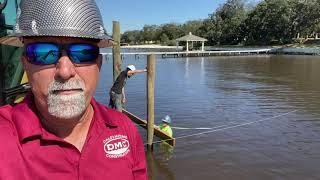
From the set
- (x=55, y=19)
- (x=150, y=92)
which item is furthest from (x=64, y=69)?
(x=150, y=92)

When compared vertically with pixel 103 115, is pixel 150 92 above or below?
below

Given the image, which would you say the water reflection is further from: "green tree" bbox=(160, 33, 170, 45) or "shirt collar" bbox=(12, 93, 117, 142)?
"green tree" bbox=(160, 33, 170, 45)

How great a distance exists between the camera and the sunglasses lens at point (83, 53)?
5.64ft

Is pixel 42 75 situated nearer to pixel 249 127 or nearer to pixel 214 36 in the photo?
pixel 249 127

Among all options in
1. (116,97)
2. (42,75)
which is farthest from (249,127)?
(42,75)

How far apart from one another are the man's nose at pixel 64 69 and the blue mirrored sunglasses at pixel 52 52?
0.05 ft

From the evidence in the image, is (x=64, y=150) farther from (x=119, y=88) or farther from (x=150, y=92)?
(x=119, y=88)

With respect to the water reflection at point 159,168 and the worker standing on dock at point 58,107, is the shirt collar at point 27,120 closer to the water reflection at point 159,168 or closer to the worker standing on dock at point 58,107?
the worker standing on dock at point 58,107

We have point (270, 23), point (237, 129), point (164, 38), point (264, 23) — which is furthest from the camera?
point (164, 38)

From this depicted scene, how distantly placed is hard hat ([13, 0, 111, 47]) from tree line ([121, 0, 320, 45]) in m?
82.9

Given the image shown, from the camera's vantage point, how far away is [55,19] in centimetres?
161

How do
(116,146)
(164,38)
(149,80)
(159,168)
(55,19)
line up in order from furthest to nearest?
(164,38) → (159,168) → (149,80) → (116,146) → (55,19)

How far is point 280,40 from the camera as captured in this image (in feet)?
280

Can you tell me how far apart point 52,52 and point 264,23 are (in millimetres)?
89789
